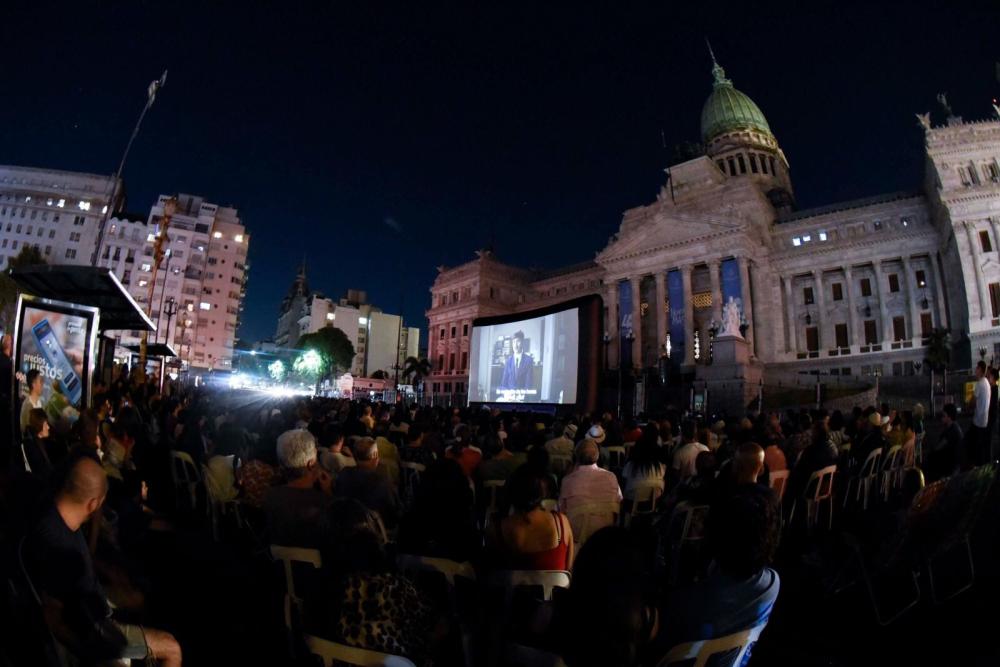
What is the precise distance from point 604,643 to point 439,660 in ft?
3.03

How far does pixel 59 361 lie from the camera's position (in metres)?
9.93

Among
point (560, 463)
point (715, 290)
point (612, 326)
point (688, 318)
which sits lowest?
point (560, 463)

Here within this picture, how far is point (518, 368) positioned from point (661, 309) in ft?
71.6

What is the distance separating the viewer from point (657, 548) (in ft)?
16.5

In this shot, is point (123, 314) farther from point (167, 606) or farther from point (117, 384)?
point (167, 606)

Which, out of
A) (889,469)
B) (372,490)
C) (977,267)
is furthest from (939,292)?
(372,490)

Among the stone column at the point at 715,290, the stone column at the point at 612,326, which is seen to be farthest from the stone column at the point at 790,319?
the stone column at the point at 612,326

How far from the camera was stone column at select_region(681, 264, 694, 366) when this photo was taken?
3762 centimetres

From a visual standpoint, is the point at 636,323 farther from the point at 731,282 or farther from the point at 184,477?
the point at 184,477

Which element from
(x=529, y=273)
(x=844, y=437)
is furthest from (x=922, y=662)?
(x=529, y=273)

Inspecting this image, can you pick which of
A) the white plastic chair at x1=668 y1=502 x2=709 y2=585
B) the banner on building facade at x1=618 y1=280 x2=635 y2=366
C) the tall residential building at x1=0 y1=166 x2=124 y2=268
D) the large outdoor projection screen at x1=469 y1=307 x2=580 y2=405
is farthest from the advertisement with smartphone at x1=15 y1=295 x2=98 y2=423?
the tall residential building at x1=0 y1=166 x2=124 y2=268

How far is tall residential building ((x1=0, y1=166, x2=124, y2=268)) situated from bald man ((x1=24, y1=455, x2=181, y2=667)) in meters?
Result: 81.8

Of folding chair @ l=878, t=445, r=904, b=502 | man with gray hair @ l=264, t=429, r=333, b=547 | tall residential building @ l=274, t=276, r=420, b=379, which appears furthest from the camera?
tall residential building @ l=274, t=276, r=420, b=379

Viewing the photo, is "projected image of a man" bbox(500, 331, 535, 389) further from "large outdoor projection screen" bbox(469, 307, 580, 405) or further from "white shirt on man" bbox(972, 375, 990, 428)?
"white shirt on man" bbox(972, 375, 990, 428)
